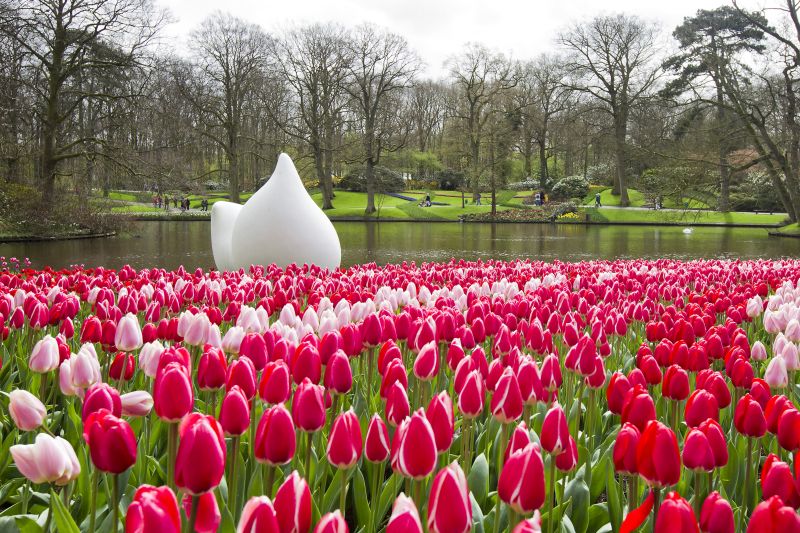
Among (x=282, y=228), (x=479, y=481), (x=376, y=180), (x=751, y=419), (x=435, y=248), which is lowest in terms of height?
(x=435, y=248)

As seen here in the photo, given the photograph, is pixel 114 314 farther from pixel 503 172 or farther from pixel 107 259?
pixel 503 172

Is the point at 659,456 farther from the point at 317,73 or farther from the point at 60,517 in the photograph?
the point at 317,73

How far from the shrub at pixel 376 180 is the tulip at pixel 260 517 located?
165 feet

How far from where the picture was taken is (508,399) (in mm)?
1838

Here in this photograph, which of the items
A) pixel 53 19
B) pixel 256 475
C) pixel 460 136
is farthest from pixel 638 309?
pixel 460 136

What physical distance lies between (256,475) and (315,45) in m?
43.0

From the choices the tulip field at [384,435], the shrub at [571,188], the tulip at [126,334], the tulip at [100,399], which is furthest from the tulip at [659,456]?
the shrub at [571,188]

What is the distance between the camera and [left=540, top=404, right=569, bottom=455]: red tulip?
165cm

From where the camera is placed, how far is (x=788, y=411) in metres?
1.70

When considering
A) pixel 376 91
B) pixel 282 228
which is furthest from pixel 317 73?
pixel 282 228

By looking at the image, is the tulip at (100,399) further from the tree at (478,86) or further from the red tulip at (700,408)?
the tree at (478,86)

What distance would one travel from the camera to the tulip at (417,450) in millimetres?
1337

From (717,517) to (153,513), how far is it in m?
1.01

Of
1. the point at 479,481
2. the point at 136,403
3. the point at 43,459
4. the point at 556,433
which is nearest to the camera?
the point at 43,459
